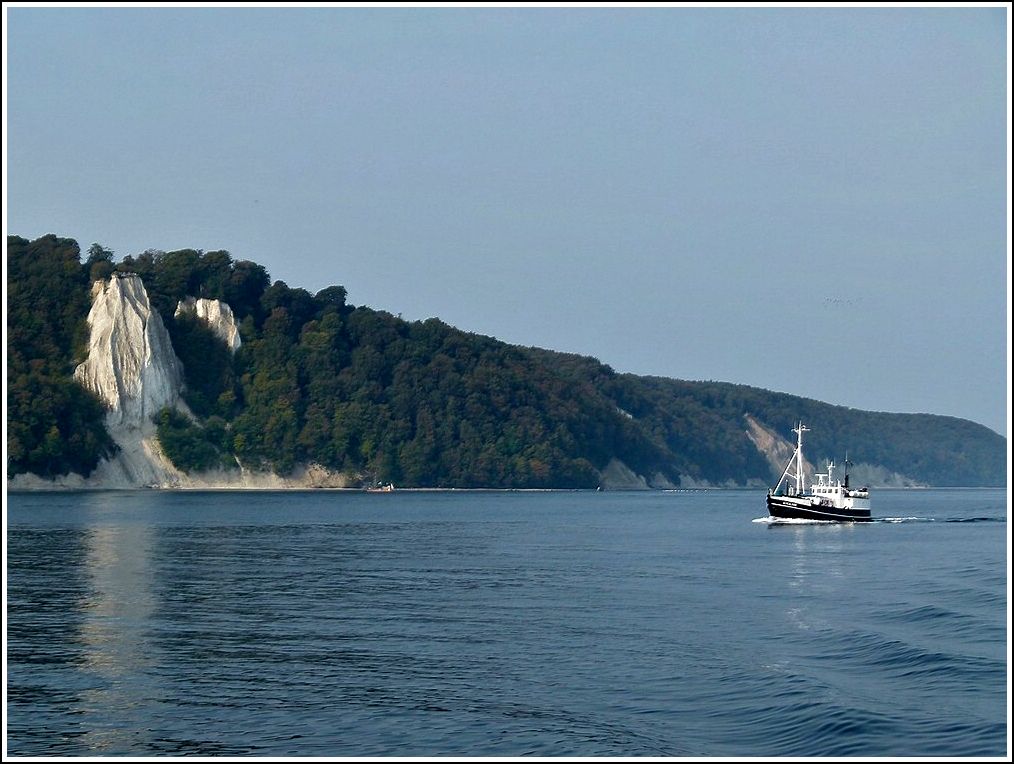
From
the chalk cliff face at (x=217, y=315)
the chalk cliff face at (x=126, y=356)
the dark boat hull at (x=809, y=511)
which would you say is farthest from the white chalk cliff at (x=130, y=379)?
the dark boat hull at (x=809, y=511)

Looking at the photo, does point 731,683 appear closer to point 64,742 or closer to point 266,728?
point 266,728

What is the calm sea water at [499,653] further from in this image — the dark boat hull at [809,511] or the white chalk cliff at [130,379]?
the white chalk cliff at [130,379]

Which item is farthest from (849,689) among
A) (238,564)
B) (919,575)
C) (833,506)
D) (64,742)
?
(833,506)

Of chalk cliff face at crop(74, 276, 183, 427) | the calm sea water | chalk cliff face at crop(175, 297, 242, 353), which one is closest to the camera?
the calm sea water

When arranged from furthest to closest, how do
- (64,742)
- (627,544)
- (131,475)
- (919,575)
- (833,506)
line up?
(131,475) < (833,506) < (627,544) < (919,575) < (64,742)

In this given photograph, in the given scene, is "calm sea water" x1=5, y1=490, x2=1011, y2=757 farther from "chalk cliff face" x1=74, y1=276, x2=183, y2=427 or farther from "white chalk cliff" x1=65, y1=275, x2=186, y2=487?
"chalk cliff face" x1=74, y1=276, x2=183, y2=427

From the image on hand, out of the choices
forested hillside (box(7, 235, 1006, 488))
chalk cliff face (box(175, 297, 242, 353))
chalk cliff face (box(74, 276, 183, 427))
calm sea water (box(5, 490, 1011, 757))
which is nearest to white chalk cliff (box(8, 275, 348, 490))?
chalk cliff face (box(74, 276, 183, 427))
